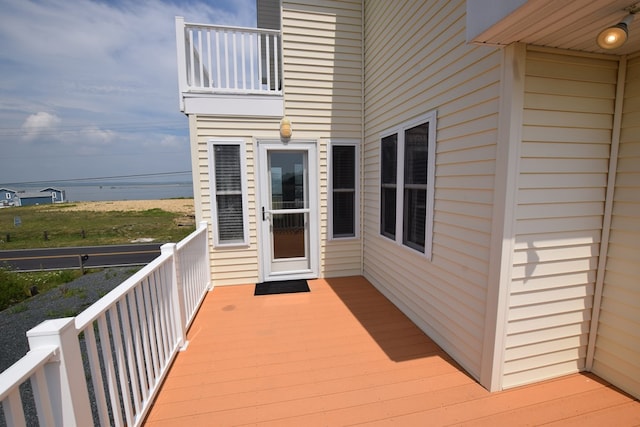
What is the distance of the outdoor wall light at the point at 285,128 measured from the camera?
3.74 metres

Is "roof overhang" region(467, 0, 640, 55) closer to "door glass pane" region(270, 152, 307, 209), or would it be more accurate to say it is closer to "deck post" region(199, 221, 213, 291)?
"door glass pane" region(270, 152, 307, 209)

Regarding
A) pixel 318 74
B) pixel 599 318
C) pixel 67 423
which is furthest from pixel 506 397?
pixel 318 74

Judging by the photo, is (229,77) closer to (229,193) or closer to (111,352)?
(229,193)

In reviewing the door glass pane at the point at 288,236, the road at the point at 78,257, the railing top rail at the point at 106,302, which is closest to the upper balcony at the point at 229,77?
the door glass pane at the point at 288,236

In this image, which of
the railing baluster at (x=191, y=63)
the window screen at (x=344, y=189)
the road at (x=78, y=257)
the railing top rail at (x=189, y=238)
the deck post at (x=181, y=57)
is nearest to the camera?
the railing top rail at (x=189, y=238)

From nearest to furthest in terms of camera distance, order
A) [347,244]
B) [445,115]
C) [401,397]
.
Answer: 1. [401,397]
2. [445,115]
3. [347,244]

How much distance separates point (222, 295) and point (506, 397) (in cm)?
313

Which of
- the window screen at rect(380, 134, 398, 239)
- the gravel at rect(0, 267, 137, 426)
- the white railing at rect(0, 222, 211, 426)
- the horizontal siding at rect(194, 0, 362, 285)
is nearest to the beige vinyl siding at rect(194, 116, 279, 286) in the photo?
the horizontal siding at rect(194, 0, 362, 285)

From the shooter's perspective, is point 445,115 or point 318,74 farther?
point 318,74

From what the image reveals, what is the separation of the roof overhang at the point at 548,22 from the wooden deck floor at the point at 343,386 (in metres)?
2.21

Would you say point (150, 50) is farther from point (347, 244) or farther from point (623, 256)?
point (623, 256)

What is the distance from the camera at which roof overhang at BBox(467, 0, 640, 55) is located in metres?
1.21

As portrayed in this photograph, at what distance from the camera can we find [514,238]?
1.72 metres

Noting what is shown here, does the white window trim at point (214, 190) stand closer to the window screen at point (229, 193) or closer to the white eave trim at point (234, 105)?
the window screen at point (229, 193)
